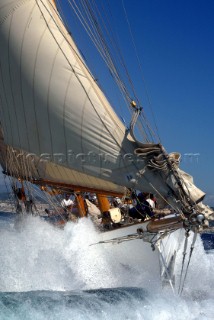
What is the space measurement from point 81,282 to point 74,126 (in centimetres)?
435

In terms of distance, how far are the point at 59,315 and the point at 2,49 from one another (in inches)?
288

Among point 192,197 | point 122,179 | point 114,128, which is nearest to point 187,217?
point 192,197

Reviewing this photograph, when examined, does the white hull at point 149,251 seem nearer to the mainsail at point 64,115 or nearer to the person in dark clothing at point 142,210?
the person in dark clothing at point 142,210

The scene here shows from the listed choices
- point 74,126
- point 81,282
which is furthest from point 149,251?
point 74,126

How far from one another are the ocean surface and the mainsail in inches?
95.4

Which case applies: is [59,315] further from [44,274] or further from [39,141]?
[39,141]

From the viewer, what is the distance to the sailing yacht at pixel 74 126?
38.5 feet

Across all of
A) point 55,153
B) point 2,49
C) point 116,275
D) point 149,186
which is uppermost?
point 2,49

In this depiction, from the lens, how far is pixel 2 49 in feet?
45.0

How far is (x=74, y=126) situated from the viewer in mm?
11859

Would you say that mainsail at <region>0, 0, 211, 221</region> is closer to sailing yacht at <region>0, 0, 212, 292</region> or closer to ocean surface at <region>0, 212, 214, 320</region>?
sailing yacht at <region>0, 0, 212, 292</region>

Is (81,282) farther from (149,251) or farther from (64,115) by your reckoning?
(64,115)

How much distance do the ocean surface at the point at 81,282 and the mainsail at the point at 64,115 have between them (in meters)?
2.42

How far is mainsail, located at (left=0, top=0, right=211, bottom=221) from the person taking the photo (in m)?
11.7
